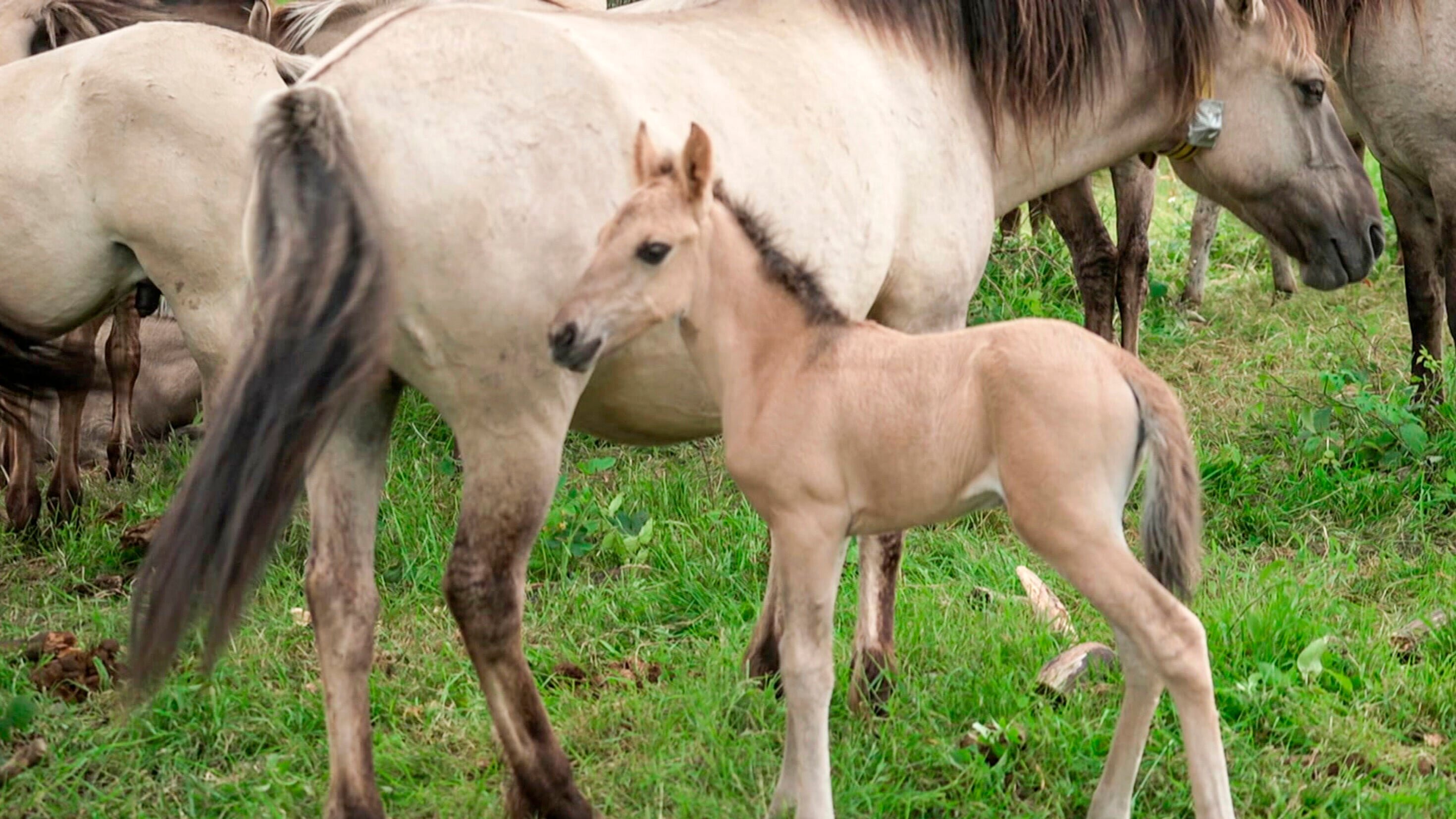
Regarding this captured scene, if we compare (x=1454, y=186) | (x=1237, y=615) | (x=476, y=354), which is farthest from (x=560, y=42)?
(x=1454, y=186)

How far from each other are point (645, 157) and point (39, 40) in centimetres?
391

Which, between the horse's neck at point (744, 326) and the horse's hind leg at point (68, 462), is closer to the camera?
the horse's neck at point (744, 326)

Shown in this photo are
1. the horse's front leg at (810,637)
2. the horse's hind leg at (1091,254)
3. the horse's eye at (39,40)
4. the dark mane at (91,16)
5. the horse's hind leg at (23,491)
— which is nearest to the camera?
the horse's front leg at (810,637)

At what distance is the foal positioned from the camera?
2.70 meters

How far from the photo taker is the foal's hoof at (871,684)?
11.9 ft

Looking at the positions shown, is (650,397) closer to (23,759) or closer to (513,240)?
(513,240)

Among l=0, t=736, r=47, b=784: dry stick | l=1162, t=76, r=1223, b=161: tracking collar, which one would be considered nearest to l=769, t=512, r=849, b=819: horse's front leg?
l=0, t=736, r=47, b=784: dry stick

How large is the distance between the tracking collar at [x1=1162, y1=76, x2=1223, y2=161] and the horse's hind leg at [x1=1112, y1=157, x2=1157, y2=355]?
1.81 metres

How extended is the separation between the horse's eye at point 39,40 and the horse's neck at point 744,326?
387cm

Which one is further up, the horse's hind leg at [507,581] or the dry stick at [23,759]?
the horse's hind leg at [507,581]

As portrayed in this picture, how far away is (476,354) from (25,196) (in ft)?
6.44

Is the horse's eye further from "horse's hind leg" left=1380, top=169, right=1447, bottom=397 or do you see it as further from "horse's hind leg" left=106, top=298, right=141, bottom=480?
"horse's hind leg" left=1380, top=169, right=1447, bottom=397

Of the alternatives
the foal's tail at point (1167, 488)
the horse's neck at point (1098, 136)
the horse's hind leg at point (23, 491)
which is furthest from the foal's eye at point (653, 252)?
the horse's hind leg at point (23, 491)

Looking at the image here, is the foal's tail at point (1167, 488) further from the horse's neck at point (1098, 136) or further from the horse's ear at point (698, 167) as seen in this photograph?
the horse's neck at point (1098, 136)
